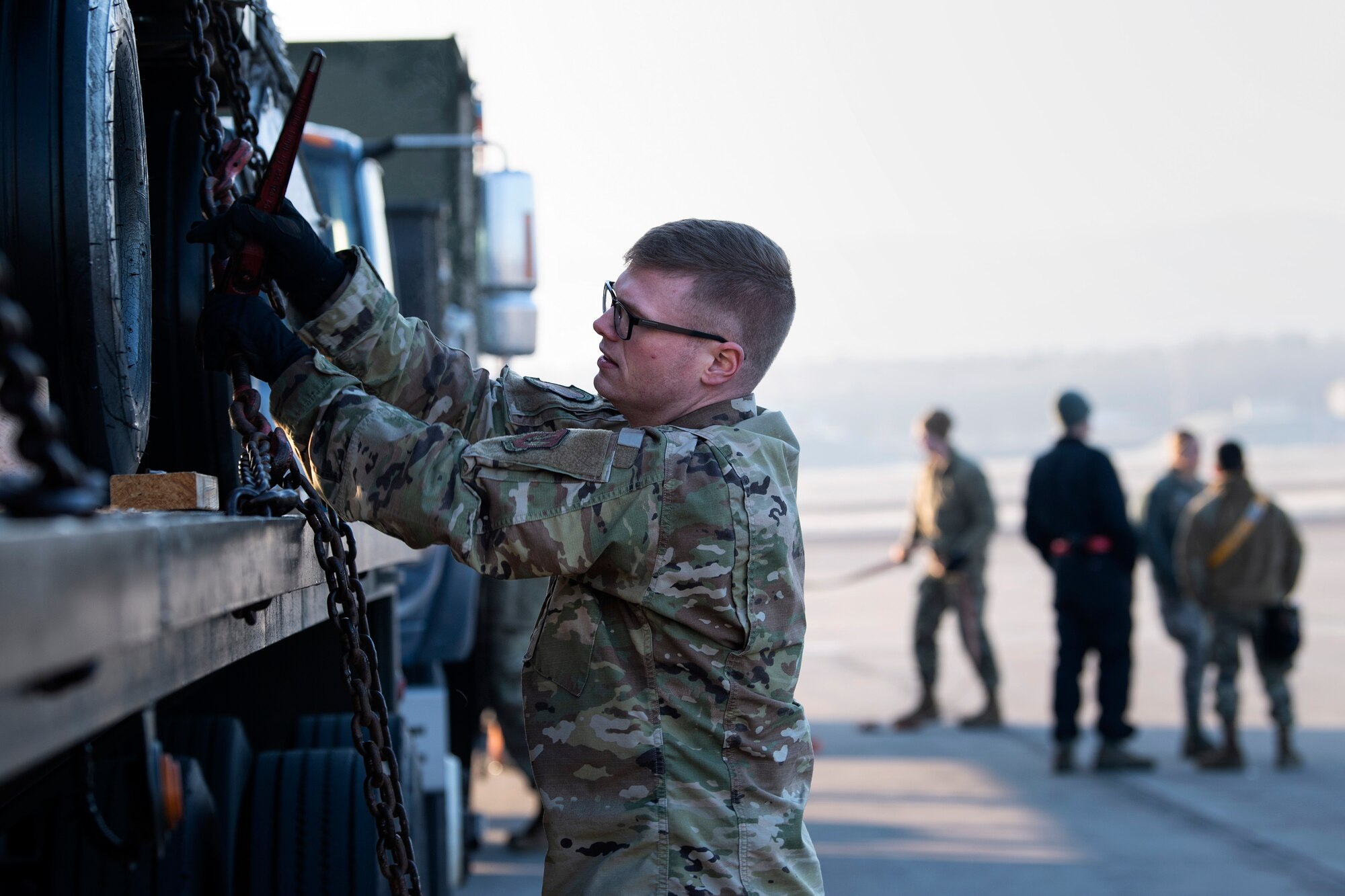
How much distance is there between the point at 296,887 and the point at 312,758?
29 cm

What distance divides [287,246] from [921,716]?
769 cm

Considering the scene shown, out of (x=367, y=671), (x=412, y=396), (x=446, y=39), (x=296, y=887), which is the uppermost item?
(x=446, y=39)

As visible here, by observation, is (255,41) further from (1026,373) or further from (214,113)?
(1026,373)

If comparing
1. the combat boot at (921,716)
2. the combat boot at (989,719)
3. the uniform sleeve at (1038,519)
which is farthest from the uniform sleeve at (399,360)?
the combat boot at (989,719)

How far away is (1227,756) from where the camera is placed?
7.32 metres

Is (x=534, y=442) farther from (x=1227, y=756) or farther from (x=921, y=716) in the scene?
(x=921, y=716)

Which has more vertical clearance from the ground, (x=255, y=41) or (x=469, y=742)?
(x=255, y=41)

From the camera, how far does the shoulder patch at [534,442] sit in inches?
67.1

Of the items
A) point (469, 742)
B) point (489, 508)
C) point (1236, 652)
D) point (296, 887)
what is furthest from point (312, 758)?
point (1236, 652)

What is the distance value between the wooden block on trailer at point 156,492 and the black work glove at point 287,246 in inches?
11.3

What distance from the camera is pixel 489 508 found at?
5.48 feet

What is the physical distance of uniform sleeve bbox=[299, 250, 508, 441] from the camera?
1.86 metres

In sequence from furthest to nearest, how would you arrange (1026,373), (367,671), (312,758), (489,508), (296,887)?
(1026,373)
(312,758)
(296,887)
(367,671)
(489,508)

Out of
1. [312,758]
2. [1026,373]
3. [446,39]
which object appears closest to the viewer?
[312,758]
